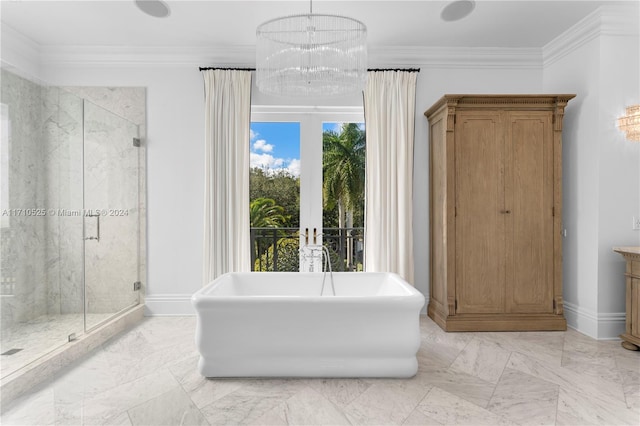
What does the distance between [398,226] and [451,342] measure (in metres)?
1.21

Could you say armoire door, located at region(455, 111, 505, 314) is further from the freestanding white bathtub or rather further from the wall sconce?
the freestanding white bathtub

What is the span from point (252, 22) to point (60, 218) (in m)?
2.31

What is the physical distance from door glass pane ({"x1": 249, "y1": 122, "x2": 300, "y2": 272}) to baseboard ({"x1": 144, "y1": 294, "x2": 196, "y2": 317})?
2.64 feet

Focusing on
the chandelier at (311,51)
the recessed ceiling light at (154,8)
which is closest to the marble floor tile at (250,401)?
the chandelier at (311,51)

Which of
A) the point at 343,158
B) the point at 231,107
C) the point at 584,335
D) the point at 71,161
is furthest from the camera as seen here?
the point at 343,158

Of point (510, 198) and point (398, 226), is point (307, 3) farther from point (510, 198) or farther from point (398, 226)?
point (510, 198)

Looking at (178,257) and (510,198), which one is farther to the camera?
(178,257)

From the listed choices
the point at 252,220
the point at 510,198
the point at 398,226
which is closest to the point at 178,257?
the point at 252,220

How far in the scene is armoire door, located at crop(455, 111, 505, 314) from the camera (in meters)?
3.36

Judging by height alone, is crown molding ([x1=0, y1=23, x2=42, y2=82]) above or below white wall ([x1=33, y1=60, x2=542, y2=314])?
above

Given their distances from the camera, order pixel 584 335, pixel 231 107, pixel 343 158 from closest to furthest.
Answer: pixel 584 335, pixel 231 107, pixel 343 158

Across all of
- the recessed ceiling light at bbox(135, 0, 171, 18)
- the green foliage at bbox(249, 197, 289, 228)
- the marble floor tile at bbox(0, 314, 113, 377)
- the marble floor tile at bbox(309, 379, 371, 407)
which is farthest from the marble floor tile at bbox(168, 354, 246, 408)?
the recessed ceiling light at bbox(135, 0, 171, 18)

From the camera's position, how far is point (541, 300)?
3.36m

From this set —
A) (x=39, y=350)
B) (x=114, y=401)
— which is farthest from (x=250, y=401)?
(x=39, y=350)
